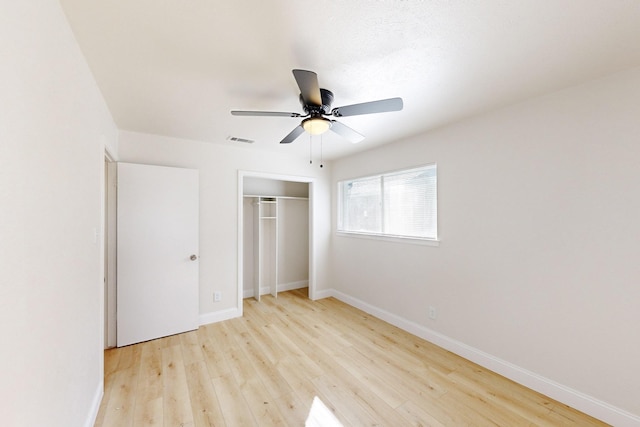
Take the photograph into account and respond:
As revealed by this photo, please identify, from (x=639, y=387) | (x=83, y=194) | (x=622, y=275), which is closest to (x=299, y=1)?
(x=83, y=194)

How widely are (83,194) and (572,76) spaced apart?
340 centimetres

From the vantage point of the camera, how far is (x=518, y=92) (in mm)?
2049

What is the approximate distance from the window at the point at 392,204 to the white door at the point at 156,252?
234 cm

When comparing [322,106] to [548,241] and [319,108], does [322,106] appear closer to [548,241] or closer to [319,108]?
[319,108]

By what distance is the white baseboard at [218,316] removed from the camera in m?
3.34

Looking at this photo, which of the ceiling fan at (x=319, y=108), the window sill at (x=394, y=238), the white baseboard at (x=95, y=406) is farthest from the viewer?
the window sill at (x=394, y=238)

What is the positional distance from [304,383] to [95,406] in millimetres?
1535

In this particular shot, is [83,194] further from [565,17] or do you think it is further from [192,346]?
[565,17]

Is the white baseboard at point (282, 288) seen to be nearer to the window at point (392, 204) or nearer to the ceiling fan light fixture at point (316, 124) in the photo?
the window at point (392, 204)

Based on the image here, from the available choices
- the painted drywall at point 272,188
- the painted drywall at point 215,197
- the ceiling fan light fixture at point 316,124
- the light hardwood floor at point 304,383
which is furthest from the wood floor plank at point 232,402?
the painted drywall at point 272,188

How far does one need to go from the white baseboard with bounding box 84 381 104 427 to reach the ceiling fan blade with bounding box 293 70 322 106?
98.8 inches

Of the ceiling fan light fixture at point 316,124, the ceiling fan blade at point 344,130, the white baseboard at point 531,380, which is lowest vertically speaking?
the white baseboard at point 531,380

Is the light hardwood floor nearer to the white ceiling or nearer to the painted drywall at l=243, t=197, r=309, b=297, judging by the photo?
the painted drywall at l=243, t=197, r=309, b=297

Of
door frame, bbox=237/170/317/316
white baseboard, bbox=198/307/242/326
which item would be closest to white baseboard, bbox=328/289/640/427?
door frame, bbox=237/170/317/316
